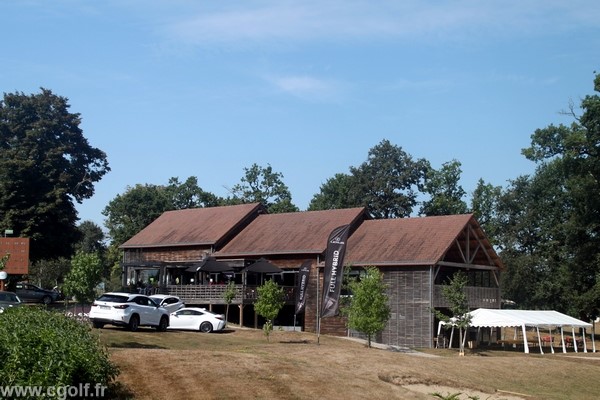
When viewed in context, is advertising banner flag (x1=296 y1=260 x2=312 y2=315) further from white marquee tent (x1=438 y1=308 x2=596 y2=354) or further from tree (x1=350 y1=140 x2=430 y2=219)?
tree (x1=350 y1=140 x2=430 y2=219)

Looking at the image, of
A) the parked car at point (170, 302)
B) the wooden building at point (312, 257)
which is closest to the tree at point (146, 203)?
the wooden building at point (312, 257)

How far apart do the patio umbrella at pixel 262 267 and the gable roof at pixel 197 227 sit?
5707mm

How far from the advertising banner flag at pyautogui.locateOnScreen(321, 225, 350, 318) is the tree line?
12134mm

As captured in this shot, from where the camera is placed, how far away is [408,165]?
8262 cm

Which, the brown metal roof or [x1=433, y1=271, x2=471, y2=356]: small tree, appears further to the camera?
the brown metal roof

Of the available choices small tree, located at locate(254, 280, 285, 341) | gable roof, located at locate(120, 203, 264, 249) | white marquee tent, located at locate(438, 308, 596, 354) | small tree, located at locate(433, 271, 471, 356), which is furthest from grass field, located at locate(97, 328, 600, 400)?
gable roof, located at locate(120, 203, 264, 249)

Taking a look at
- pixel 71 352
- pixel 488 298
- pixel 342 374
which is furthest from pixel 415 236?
pixel 71 352

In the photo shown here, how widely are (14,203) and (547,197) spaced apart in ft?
157

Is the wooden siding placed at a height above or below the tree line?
below

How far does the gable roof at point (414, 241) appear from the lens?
45219 mm

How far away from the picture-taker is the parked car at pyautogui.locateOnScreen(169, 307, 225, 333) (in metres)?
39.6

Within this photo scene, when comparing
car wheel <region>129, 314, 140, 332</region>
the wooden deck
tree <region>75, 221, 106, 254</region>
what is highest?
tree <region>75, 221, 106, 254</region>

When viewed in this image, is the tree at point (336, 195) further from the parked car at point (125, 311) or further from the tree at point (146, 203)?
the parked car at point (125, 311)

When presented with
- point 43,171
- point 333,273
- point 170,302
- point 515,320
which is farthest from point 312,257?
point 43,171
